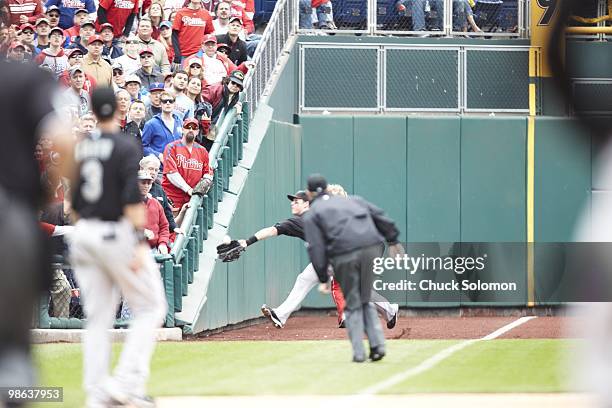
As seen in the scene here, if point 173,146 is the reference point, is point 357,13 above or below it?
above

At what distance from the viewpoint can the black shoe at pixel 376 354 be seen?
1188 centimetres

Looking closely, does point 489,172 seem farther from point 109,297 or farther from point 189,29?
point 109,297

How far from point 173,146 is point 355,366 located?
19.7 feet

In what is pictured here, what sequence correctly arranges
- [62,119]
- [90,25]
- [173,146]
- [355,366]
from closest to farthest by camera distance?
[62,119]
[355,366]
[173,146]
[90,25]

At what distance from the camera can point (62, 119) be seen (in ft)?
19.6

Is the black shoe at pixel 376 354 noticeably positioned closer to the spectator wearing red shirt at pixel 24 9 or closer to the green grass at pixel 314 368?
the green grass at pixel 314 368

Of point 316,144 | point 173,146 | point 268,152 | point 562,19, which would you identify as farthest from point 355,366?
point 316,144

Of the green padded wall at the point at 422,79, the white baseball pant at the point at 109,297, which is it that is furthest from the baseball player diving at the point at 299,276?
the white baseball pant at the point at 109,297

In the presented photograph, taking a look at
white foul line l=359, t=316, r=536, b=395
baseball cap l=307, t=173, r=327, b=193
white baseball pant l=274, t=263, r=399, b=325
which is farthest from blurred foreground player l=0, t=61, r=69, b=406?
white baseball pant l=274, t=263, r=399, b=325

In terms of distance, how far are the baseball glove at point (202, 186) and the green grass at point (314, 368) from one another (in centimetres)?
252

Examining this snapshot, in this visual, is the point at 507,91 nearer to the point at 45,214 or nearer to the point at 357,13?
the point at 357,13

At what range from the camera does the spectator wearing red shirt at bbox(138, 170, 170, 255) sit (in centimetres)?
1549

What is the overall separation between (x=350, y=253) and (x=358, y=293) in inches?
15.1

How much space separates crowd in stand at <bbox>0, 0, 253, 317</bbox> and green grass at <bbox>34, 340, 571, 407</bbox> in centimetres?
213
